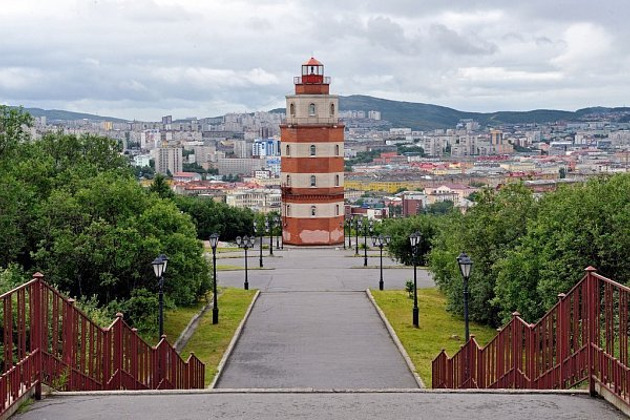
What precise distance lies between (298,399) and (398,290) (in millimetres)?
27805

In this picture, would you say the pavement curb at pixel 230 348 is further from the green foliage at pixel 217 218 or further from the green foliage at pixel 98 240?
the green foliage at pixel 217 218

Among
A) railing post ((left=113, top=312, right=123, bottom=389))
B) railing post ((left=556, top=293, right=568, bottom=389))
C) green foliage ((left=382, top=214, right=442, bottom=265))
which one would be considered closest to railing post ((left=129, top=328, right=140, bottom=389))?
railing post ((left=113, top=312, right=123, bottom=389))

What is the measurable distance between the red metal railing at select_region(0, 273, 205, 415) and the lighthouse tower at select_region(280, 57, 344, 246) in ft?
158

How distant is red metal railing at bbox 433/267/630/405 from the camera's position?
30.0 ft

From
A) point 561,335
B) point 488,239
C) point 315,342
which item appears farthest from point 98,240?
point 561,335

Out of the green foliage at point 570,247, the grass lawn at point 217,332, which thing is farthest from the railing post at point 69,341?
the green foliage at point 570,247

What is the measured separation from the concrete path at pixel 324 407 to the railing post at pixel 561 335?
97cm

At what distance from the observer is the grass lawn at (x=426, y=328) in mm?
22359

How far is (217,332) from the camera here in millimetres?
25938

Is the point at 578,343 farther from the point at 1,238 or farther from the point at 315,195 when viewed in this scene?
the point at 315,195

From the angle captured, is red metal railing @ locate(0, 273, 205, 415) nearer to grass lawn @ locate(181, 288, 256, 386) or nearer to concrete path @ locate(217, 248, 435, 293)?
grass lawn @ locate(181, 288, 256, 386)

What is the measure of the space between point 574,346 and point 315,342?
13.7 meters

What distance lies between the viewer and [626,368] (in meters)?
8.95

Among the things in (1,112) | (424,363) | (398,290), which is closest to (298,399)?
(424,363)
